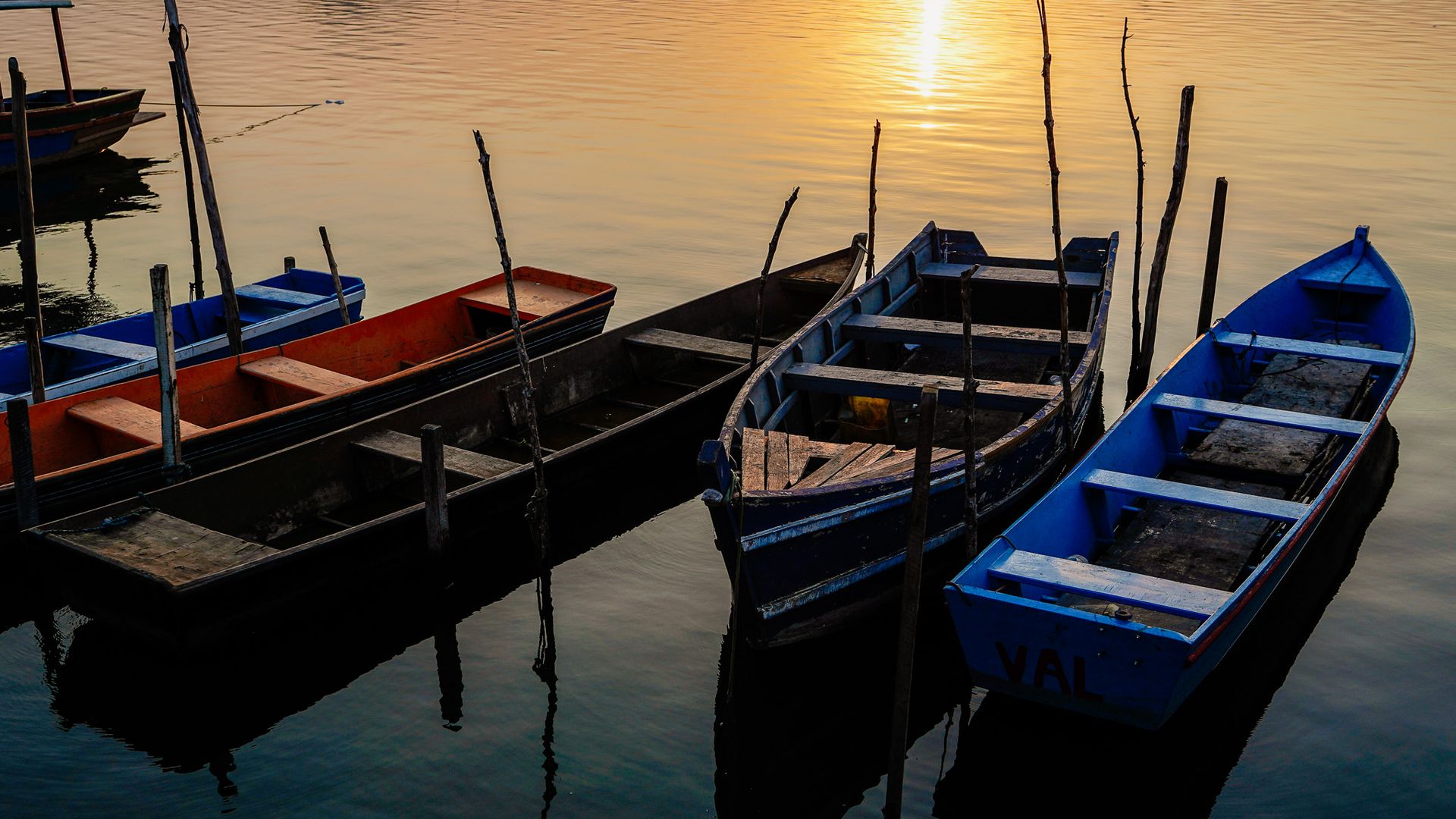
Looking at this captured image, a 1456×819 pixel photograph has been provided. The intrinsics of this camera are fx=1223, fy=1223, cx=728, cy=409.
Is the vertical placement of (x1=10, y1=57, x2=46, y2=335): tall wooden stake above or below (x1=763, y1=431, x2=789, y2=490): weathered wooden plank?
above

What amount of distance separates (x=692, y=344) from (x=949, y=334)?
3.02m

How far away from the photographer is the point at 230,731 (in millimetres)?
8938

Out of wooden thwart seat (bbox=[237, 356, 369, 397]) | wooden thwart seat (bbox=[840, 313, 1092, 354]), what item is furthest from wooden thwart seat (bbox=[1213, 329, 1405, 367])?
wooden thwart seat (bbox=[237, 356, 369, 397])

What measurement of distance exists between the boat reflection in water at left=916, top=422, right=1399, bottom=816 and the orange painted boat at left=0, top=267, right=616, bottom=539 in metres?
6.95

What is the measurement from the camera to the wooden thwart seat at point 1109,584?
8031mm

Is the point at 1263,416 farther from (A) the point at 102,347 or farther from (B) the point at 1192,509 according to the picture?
(A) the point at 102,347

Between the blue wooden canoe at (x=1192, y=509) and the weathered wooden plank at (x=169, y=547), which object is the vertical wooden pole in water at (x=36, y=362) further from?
the blue wooden canoe at (x=1192, y=509)

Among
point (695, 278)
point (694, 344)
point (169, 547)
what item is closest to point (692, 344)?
point (694, 344)

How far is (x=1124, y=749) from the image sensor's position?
8641 millimetres

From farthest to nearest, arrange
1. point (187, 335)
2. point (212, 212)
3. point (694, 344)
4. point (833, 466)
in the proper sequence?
1. point (187, 335)
2. point (694, 344)
3. point (212, 212)
4. point (833, 466)

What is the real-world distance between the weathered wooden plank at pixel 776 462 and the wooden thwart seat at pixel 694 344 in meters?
3.77

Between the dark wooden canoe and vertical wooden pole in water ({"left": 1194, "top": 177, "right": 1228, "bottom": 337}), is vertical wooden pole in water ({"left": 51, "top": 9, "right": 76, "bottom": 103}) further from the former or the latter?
vertical wooden pole in water ({"left": 1194, "top": 177, "right": 1228, "bottom": 337})

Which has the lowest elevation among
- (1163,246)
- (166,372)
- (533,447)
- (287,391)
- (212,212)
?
(287,391)

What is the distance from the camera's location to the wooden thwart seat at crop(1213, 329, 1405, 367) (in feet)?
42.7
